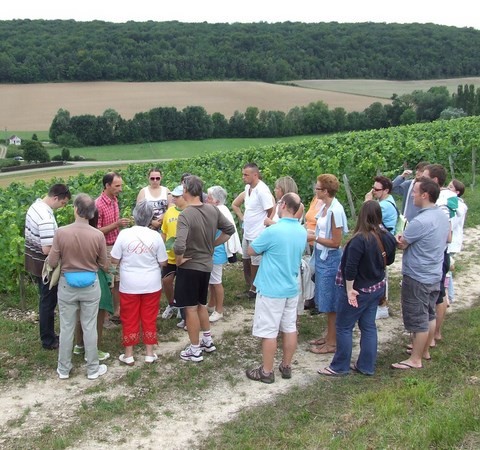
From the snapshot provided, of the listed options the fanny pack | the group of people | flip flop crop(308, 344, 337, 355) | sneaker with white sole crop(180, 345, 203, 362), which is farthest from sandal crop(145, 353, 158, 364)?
flip flop crop(308, 344, 337, 355)

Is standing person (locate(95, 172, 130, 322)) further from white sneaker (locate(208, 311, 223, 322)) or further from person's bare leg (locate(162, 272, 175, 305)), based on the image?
white sneaker (locate(208, 311, 223, 322))

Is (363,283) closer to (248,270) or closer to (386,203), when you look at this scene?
Answer: (386,203)

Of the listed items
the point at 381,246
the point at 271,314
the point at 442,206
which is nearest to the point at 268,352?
the point at 271,314

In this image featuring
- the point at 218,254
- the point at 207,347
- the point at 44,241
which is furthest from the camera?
the point at 218,254

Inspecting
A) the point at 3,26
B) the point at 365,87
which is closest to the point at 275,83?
the point at 365,87

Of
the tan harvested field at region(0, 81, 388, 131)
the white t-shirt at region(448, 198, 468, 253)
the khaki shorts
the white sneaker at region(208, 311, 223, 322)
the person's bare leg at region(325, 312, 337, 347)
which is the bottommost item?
the white sneaker at region(208, 311, 223, 322)

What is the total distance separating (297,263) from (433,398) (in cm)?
150

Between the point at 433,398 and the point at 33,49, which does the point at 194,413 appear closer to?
the point at 433,398

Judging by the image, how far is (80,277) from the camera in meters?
5.01

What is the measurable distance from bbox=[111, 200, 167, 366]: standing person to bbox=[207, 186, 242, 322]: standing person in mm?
1167

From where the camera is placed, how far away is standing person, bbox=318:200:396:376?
15.8ft

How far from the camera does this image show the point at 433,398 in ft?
14.9

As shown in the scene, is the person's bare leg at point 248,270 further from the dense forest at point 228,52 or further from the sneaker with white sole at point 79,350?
the dense forest at point 228,52

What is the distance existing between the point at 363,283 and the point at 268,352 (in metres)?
1.01
